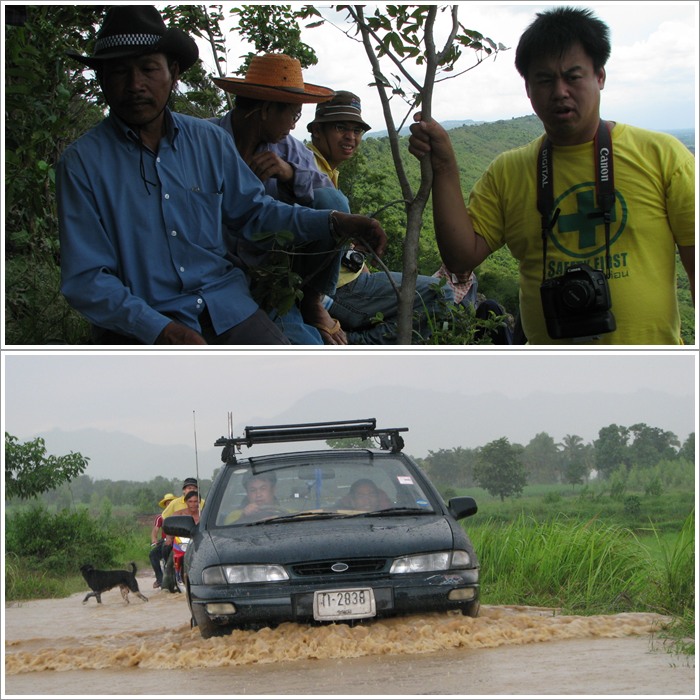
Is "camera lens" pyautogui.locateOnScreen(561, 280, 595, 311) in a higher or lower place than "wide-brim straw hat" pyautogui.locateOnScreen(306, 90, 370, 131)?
lower

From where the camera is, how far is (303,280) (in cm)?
555

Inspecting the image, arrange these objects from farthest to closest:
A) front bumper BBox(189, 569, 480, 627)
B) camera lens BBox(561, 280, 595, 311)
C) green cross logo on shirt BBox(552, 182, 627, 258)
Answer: front bumper BBox(189, 569, 480, 627) → green cross logo on shirt BBox(552, 182, 627, 258) → camera lens BBox(561, 280, 595, 311)

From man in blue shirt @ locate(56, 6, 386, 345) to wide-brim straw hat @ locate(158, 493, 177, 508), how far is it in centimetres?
86

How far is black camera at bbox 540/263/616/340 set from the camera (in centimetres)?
451

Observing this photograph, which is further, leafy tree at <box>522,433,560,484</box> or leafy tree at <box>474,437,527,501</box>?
leafy tree at <box>474,437,527,501</box>

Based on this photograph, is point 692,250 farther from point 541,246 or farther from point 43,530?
point 43,530

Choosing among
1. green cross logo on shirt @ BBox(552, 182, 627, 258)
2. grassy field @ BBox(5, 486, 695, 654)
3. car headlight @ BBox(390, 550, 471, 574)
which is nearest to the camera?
green cross logo on shirt @ BBox(552, 182, 627, 258)

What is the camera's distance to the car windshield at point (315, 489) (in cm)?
530

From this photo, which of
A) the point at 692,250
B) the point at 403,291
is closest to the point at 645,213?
the point at 692,250

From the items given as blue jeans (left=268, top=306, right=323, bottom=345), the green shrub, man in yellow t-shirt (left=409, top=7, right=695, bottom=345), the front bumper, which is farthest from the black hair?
the green shrub

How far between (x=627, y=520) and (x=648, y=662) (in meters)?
1.08

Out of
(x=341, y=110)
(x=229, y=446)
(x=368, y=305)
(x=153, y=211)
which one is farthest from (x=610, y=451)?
(x=341, y=110)

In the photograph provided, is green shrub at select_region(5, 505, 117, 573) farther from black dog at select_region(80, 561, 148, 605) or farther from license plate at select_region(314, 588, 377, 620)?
license plate at select_region(314, 588, 377, 620)

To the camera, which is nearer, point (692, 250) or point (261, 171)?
point (692, 250)
